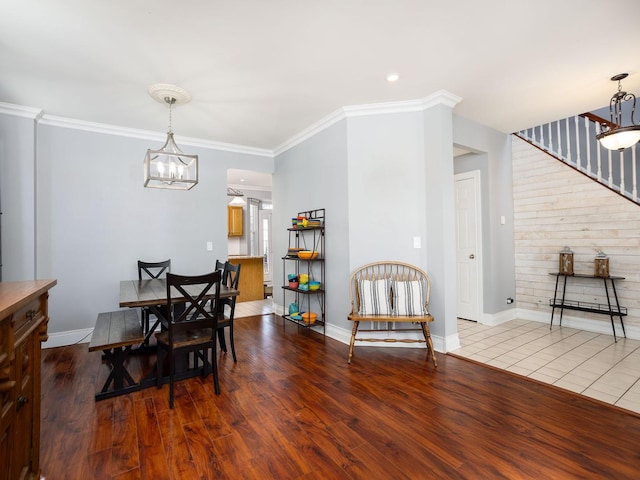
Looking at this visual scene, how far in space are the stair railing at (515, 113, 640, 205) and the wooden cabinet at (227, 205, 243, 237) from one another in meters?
6.22

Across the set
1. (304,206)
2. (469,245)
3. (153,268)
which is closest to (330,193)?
(304,206)

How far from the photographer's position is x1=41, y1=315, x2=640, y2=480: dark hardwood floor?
167 centimetres

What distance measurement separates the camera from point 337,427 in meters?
2.03

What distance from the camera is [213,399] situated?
2.41m

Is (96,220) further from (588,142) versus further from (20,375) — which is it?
(588,142)

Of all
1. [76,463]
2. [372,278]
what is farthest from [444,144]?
[76,463]

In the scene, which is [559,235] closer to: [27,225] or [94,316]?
[94,316]

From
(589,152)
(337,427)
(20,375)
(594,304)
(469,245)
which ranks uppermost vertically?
(589,152)

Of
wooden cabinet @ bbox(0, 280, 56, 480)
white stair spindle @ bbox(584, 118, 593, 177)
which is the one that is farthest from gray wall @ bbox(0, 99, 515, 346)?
wooden cabinet @ bbox(0, 280, 56, 480)

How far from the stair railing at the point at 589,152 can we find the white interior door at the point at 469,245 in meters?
1.05

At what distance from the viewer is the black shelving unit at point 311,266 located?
4.05 m

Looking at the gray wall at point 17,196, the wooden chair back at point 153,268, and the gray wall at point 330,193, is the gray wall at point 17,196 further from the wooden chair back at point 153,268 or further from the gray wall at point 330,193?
the gray wall at point 330,193

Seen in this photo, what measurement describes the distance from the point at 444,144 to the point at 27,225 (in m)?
4.65

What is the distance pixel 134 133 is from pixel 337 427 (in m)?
4.27
